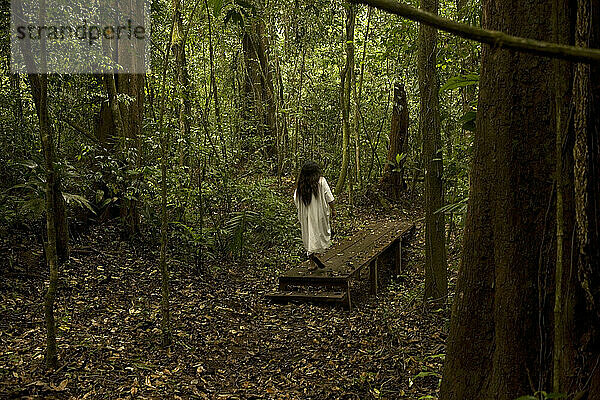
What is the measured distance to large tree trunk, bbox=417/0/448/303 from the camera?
623 cm

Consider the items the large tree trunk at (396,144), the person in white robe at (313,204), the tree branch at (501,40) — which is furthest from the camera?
the large tree trunk at (396,144)

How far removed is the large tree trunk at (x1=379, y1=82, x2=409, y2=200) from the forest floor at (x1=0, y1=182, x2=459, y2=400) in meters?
7.18

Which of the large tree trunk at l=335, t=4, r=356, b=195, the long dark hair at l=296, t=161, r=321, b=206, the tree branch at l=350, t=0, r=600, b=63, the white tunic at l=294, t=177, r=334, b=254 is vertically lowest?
the white tunic at l=294, t=177, r=334, b=254

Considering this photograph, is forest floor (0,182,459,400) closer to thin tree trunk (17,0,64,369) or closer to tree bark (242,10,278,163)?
thin tree trunk (17,0,64,369)

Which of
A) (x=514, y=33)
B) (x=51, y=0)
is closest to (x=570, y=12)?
(x=514, y=33)

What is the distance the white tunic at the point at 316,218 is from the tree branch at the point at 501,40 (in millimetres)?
7551

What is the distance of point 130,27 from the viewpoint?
30.7ft

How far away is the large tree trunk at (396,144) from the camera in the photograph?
15773mm

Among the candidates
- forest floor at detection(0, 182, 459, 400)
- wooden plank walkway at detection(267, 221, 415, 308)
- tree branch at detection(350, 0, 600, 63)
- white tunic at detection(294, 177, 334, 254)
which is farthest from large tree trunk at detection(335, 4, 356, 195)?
Answer: tree branch at detection(350, 0, 600, 63)

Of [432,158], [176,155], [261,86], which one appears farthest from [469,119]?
[261,86]

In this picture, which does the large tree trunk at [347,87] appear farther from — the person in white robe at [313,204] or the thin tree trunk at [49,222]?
the thin tree trunk at [49,222]

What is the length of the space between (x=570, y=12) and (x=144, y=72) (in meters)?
8.74

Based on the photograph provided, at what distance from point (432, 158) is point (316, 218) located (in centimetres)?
278

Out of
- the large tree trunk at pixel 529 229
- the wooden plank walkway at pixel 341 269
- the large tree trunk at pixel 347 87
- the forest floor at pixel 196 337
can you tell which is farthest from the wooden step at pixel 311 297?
the large tree trunk at pixel 347 87
